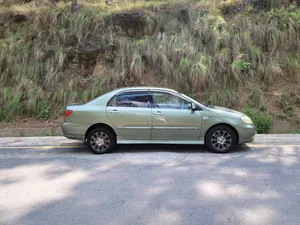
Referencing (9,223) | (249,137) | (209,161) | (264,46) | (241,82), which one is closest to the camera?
(9,223)

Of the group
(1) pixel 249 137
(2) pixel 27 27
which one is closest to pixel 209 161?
(1) pixel 249 137

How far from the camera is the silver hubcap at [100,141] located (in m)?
7.04

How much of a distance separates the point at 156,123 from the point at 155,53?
5325 millimetres

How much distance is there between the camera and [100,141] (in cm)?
705

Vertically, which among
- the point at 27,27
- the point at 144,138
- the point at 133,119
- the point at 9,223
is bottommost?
the point at 9,223

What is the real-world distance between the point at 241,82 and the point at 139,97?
533cm

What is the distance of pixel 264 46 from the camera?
472 inches

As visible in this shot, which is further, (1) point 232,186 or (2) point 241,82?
(2) point 241,82

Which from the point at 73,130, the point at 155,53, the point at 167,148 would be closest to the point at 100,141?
the point at 73,130

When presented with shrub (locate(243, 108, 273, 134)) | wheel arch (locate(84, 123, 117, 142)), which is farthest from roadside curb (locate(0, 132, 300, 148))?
wheel arch (locate(84, 123, 117, 142))

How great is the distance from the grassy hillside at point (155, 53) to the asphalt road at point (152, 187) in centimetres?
412

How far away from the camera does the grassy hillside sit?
10844 millimetres

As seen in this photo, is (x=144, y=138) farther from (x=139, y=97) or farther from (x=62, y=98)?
(x=62, y=98)

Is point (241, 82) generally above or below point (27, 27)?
below
